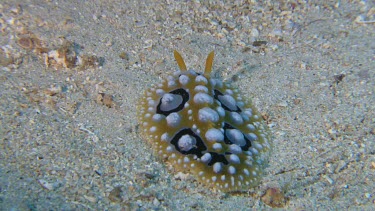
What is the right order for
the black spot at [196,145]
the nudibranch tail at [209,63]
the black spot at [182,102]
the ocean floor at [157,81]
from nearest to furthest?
the ocean floor at [157,81] → the black spot at [196,145] → the black spot at [182,102] → the nudibranch tail at [209,63]

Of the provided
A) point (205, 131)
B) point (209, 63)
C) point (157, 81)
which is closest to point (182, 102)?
point (205, 131)

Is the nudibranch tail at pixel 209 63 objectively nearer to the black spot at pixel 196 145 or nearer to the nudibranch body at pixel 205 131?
the nudibranch body at pixel 205 131

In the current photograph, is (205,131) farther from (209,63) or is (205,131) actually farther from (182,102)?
(209,63)

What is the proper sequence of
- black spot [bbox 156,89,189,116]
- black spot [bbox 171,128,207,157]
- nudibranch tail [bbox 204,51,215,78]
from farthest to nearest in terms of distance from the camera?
nudibranch tail [bbox 204,51,215,78]
black spot [bbox 156,89,189,116]
black spot [bbox 171,128,207,157]

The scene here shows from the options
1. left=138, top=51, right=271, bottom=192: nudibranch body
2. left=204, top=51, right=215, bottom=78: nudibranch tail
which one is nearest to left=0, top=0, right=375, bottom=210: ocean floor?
left=138, top=51, right=271, bottom=192: nudibranch body

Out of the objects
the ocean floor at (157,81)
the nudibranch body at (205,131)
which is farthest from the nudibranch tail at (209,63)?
the ocean floor at (157,81)

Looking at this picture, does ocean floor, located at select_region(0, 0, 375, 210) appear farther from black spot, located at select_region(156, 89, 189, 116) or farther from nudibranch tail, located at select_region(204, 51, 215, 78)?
nudibranch tail, located at select_region(204, 51, 215, 78)

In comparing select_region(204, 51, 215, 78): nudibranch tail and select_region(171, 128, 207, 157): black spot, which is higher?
select_region(204, 51, 215, 78): nudibranch tail
